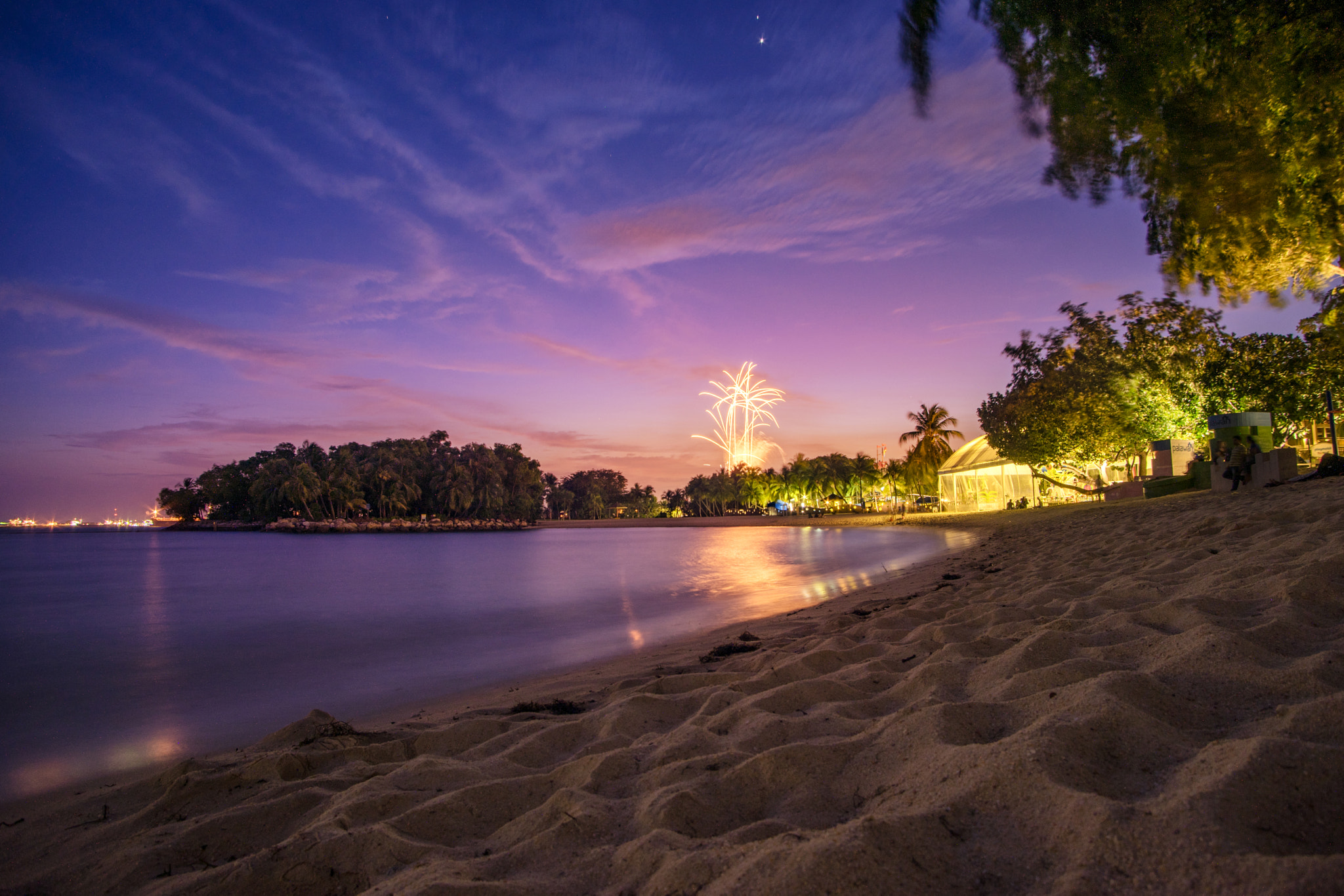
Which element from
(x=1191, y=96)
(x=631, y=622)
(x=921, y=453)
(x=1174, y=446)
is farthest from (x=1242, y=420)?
(x=921, y=453)

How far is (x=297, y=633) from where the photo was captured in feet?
36.1

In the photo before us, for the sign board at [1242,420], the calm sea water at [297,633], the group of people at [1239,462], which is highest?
the sign board at [1242,420]

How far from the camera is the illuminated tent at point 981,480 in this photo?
1581 inches

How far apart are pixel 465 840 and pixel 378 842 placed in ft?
0.89

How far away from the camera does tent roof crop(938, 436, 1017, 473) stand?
4083cm

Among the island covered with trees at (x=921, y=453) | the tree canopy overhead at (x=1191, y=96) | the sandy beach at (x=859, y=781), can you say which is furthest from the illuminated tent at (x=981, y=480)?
the sandy beach at (x=859, y=781)

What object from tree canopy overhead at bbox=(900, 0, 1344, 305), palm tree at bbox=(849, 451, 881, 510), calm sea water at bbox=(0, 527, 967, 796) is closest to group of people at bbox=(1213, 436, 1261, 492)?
calm sea water at bbox=(0, 527, 967, 796)

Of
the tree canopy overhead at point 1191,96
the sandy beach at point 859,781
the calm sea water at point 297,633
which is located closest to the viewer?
the sandy beach at point 859,781

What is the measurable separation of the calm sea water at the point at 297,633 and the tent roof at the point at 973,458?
55.1 feet

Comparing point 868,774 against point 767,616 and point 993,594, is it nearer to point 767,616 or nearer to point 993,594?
point 993,594

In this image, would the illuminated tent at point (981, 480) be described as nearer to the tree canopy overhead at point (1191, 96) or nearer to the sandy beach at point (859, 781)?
the tree canopy overhead at point (1191, 96)

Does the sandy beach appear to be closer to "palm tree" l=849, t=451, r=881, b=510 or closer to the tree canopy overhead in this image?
the tree canopy overhead

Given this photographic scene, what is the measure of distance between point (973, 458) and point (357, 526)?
264 ft

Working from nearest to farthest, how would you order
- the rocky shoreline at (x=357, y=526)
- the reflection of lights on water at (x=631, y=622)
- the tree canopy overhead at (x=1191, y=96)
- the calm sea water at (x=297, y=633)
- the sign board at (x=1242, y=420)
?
the tree canopy overhead at (x=1191, y=96), the calm sea water at (x=297, y=633), the reflection of lights on water at (x=631, y=622), the sign board at (x=1242, y=420), the rocky shoreline at (x=357, y=526)
